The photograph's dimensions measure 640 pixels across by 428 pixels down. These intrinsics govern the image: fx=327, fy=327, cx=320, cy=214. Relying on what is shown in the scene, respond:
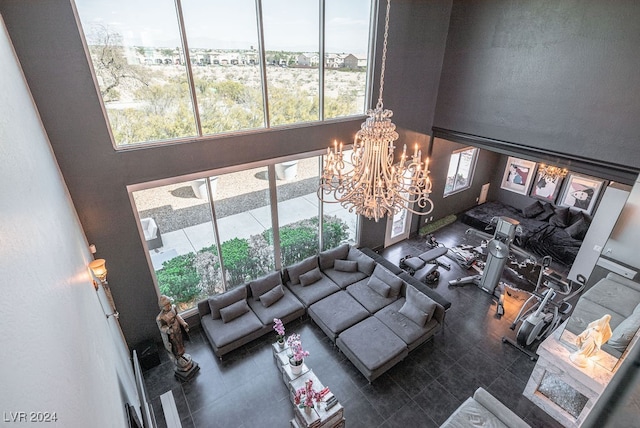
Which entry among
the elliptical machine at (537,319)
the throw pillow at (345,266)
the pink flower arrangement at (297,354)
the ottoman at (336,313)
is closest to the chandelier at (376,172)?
the pink flower arrangement at (297,354)

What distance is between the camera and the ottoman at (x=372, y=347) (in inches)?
204

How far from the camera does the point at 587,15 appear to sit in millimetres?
5246

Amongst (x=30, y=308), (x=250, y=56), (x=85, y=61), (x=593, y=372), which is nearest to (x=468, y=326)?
(x=593, y=372)

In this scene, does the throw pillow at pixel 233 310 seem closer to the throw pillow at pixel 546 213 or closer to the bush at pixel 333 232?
the bush at pixel 333 232

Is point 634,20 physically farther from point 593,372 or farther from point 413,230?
point 413,230

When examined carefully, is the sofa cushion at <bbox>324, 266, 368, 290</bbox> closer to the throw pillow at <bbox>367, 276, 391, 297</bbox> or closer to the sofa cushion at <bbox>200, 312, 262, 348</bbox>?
the throw pillow at <bbox>367, 276, 391, 297</bbox>

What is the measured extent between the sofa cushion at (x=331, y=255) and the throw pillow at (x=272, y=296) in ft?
3.90

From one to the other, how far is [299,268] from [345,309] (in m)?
1.34

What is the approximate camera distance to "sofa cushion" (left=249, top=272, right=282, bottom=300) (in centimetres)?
641

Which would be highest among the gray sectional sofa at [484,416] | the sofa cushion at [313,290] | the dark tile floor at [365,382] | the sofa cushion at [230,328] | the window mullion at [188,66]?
the window mullion at [188,66]

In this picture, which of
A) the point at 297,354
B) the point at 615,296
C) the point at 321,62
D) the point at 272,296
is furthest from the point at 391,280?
the point at 321,62

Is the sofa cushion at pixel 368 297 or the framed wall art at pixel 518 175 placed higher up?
the framed wall art at pixel 518 175

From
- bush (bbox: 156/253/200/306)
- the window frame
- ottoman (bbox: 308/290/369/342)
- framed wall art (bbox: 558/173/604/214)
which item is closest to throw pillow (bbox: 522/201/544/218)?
framed wall art (bbox: 558/173/604/214)

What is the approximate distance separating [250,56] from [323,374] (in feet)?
17.6
